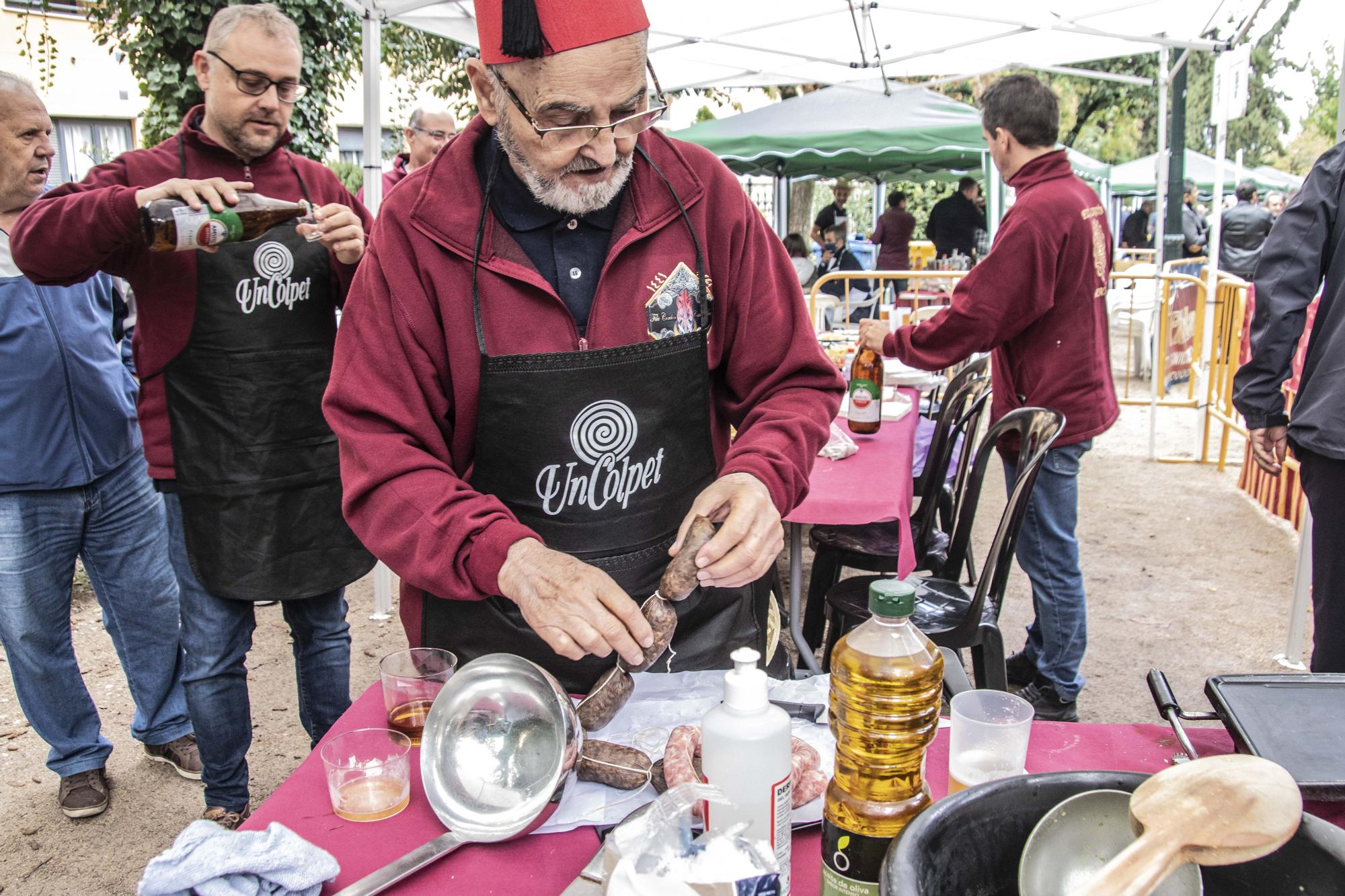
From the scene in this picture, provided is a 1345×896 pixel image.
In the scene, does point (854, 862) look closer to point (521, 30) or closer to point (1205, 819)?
point (1205, 819)

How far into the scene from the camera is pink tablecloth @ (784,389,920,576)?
3051 mm

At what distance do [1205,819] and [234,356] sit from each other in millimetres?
2478

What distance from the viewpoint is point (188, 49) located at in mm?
5664

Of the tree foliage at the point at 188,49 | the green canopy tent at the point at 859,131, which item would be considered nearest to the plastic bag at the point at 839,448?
the tree foliage at the point at 188,49

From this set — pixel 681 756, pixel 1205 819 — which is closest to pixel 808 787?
pixel 681 756

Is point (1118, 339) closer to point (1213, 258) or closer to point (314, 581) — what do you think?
point (1213, 258)

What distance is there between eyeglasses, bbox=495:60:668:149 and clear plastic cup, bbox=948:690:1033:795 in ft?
3.37

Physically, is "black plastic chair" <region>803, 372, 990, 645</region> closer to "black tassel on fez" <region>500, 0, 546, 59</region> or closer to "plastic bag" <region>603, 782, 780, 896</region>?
"black tassel on fez" <region>500, 0, 546, 59</region>

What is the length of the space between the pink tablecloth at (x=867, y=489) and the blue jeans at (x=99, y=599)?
214 cm

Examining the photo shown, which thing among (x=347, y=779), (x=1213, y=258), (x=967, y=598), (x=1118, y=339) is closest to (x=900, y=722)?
(x=347, y=779)

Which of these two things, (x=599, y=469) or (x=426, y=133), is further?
(x=426, y=133)

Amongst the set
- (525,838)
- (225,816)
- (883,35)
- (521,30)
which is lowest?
(225,816)

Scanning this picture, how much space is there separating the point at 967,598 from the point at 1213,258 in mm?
5045

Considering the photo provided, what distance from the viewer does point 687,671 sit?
1.64m
